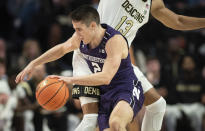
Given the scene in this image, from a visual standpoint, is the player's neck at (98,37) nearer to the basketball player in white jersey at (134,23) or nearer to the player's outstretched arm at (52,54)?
the player's outstretched arm at (52,54)

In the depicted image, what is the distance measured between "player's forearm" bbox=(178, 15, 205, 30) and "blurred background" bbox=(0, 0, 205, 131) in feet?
8.56

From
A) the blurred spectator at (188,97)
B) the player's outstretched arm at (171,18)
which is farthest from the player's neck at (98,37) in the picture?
the blurred spectator at (188,97)

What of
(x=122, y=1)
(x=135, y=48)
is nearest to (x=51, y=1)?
(x=135, y=48)

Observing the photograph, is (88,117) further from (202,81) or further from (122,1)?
(202,81)

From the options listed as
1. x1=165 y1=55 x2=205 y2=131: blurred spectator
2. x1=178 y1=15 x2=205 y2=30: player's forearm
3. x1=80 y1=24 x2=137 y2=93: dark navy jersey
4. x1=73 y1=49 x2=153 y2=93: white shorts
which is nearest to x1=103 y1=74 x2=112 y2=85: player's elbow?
x1=80 y1=24 x2=137 y2=93: dark navy jersey

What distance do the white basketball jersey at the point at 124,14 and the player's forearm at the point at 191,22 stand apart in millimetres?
584

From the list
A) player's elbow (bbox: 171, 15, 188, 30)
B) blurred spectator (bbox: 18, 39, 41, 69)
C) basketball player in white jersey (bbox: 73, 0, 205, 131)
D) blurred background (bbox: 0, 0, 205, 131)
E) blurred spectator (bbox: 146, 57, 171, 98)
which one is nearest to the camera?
basketball player in white jersey (bbox: 73, 0, 205, 131)

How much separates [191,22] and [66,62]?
4.75 metres

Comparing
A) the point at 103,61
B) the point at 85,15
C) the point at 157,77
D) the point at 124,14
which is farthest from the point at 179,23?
the point at 157,77

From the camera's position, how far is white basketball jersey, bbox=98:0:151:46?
5918mm

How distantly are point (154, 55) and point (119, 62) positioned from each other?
573 centimetres

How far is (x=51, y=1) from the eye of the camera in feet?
36.4

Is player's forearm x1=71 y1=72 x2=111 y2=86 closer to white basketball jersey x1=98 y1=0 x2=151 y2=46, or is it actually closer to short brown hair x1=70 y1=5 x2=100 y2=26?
short brown hair x1=70 y1=5 x2=100 y2=26

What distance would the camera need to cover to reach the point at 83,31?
519cm
